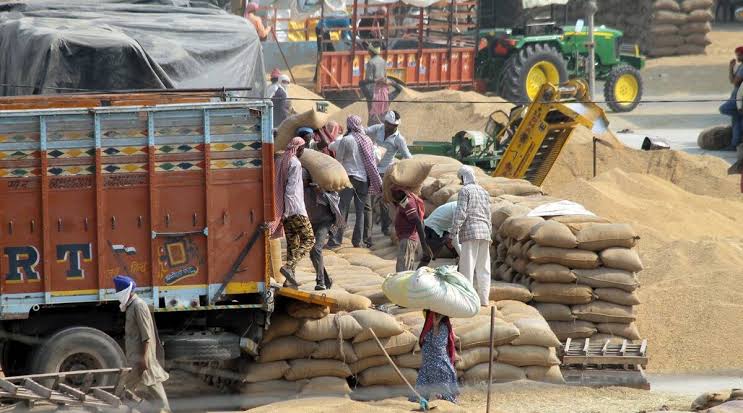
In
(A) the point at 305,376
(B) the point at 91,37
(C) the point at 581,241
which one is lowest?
(A) the point at 305,376

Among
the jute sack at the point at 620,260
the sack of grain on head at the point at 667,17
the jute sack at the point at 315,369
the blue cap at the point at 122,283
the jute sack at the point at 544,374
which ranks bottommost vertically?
the jute sack at the point at 544,374

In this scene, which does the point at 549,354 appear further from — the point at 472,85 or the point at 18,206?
the point at 472,85

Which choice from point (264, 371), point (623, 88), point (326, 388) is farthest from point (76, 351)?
point (623, 88)

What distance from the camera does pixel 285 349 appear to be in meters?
12.1

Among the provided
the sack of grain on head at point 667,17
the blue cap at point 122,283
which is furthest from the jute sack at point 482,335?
the sack of grain on head at point 667,17

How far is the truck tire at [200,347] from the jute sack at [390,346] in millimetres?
1113

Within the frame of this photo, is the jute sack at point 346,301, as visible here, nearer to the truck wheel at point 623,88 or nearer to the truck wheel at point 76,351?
the truck wheel at point 76,351

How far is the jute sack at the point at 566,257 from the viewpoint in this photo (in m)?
13.7

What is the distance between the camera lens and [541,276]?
13719mm

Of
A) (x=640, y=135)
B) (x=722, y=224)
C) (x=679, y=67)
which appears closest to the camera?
(x=722, y=224)

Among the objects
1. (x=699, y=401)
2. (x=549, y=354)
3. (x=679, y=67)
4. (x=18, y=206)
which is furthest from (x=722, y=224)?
(x=679, y=67)

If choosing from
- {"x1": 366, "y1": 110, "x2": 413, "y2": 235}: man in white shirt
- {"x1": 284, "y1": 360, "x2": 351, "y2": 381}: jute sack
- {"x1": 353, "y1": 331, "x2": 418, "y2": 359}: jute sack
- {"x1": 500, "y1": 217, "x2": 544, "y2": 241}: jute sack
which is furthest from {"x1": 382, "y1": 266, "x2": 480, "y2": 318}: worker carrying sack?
{"x1": 366, "y1": 110, "x2": 413, "y2": 235}: man in white shirt

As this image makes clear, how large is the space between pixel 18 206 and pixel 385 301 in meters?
3.54

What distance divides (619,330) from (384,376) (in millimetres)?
2665
